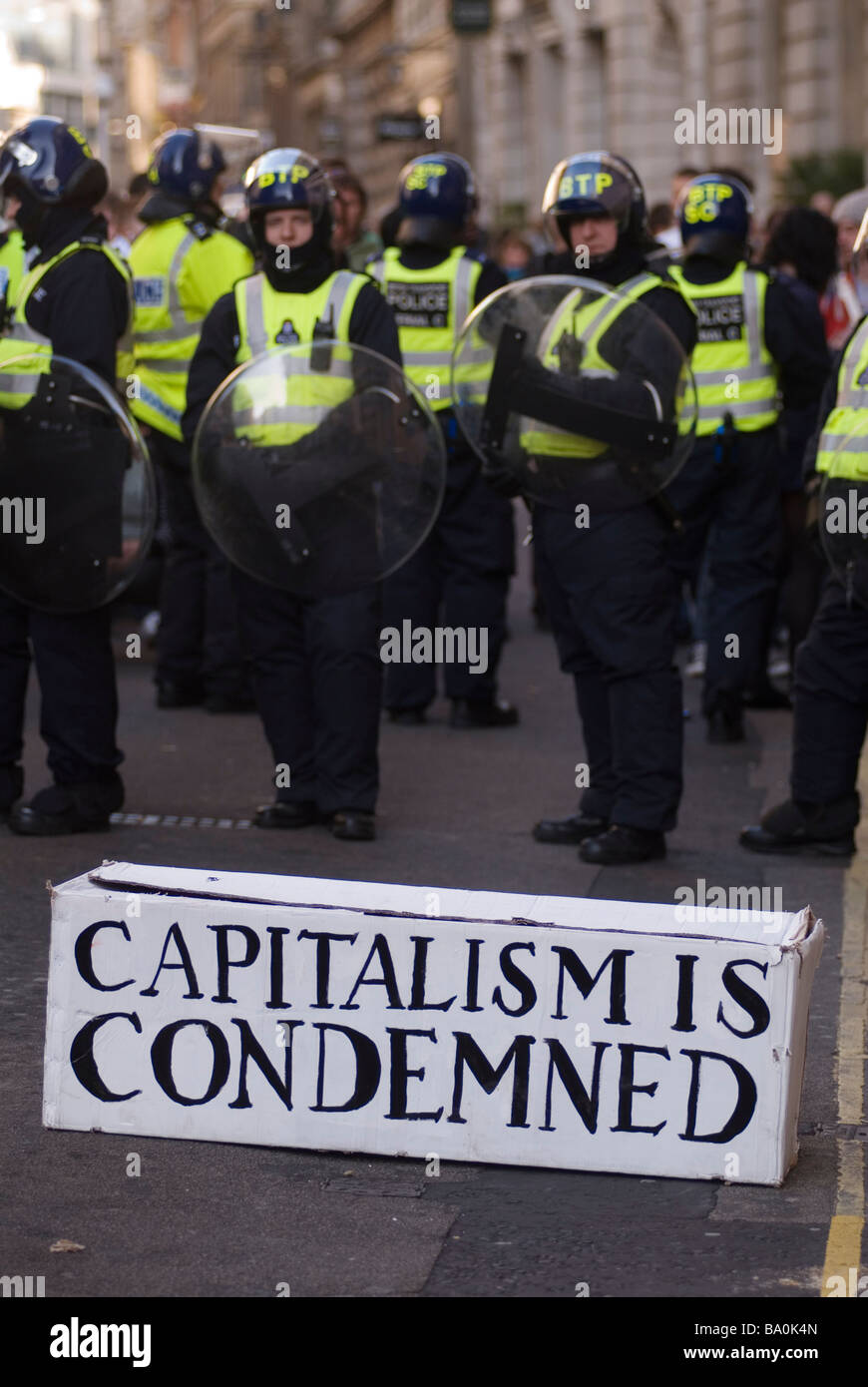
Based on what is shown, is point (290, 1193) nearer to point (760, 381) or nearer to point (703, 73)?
point (760, 381)

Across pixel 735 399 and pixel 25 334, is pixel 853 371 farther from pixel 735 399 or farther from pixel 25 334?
Result: pixel 25 334

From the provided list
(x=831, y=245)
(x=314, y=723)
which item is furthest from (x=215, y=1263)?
(x=831, y=245)

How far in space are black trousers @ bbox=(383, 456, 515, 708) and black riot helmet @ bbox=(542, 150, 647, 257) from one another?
2288 millimetres

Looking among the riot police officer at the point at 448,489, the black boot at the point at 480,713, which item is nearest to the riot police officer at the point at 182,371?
the riot police officer at the point at 448,489

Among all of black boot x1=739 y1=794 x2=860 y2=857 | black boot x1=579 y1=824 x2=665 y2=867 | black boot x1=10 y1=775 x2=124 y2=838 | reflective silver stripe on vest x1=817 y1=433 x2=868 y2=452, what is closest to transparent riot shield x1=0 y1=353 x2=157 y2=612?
black boot x1=10 y1=775 x2=124 y2=838

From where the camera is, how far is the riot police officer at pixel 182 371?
9258 millimetres

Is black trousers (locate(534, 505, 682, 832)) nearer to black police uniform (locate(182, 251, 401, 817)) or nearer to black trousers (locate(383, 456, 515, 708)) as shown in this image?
black police uniform (locate(182, 251, 401, 817))

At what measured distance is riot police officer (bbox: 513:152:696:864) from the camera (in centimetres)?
672

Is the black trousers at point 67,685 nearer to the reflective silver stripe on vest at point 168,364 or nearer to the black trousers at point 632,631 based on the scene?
the black trousers at point 632,631

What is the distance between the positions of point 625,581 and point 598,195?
1109 millimetres

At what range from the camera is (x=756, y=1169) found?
4.21 m
